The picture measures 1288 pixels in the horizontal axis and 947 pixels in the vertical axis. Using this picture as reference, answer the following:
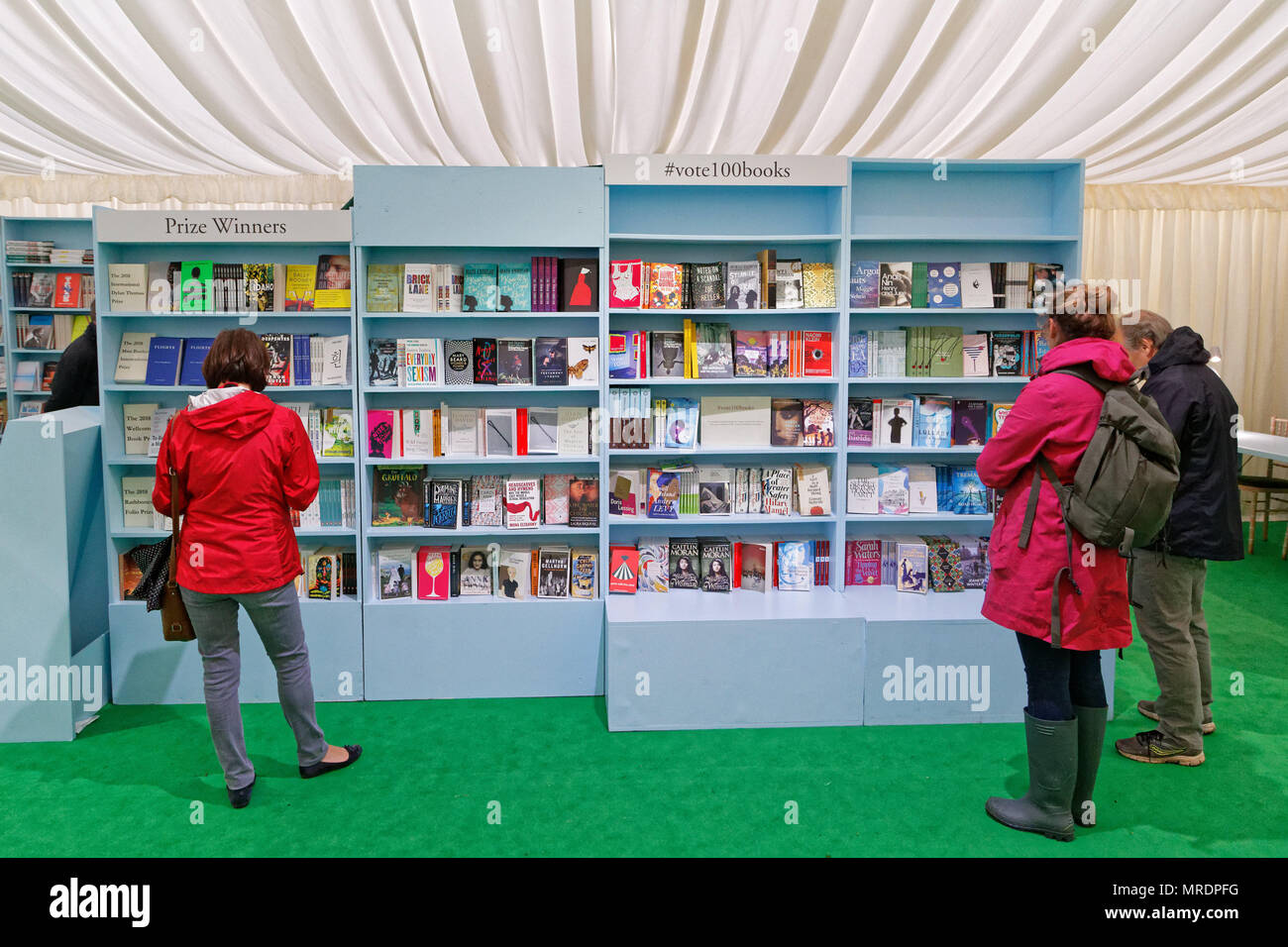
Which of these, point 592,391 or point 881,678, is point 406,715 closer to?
point 592,391

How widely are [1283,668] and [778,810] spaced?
328 centimetres

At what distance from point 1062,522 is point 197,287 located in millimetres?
3927

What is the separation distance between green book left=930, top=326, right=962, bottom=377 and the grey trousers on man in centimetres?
126

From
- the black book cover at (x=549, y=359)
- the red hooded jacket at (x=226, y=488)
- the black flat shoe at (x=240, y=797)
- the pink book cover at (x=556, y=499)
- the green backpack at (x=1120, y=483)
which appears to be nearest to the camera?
the green backpack at (x=1120, y=483)

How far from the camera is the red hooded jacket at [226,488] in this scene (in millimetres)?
3008

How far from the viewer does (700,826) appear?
10.00 feet

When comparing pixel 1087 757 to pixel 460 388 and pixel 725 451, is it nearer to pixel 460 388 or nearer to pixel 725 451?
pixel 725 451

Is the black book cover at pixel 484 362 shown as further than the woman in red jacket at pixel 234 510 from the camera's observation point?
Yes

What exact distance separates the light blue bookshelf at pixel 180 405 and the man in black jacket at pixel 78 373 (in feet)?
0.59

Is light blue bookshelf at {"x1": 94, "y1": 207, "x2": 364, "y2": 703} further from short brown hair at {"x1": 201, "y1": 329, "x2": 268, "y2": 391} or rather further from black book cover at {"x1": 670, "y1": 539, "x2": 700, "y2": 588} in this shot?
black book cover at {"x1": 670, "y1": 539, "x2": 700, "y2": 588}

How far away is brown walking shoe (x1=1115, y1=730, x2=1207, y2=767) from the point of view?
11.6 feet

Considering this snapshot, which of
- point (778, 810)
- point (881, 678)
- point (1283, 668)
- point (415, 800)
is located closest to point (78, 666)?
point (415, 800)

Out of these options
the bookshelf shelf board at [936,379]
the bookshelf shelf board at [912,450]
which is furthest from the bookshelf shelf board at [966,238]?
the bookshelf shelf board at [912,450]

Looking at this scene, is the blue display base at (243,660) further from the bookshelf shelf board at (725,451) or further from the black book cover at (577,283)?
the black book cover at (577,283)
